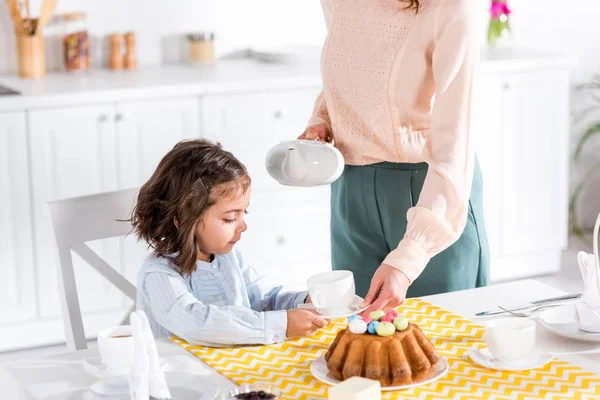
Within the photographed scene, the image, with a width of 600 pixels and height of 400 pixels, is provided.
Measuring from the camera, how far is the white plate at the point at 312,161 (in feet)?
6.48

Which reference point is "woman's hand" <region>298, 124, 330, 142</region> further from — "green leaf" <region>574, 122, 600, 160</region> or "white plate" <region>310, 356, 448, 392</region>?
"green leaf" <region>574, 122, 600, 160</region>

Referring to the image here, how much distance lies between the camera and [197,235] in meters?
1.94

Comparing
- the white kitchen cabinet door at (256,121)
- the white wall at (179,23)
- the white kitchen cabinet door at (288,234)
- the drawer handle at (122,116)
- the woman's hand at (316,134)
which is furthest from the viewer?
the white wall at (179,23)

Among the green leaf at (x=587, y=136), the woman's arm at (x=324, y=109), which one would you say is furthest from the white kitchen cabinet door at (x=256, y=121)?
the green leaf at (x=587, y=136)

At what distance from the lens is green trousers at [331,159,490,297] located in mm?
2047

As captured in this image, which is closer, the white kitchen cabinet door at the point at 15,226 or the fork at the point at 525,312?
the fork at the point at 525,312

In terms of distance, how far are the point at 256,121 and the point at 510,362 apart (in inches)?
85.0

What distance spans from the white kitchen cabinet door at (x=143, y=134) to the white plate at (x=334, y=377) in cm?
200

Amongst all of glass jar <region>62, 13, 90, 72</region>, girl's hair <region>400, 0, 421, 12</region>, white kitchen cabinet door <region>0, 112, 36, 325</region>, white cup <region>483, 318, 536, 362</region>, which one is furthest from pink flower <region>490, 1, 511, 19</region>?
white cup <region>483, 318, 536, 362</region>

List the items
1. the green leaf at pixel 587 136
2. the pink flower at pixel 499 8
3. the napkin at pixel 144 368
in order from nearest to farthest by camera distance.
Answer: the napkin at pixel 144 368
the pink flower at pixel 499 8
the green leaf at pixel 587 136

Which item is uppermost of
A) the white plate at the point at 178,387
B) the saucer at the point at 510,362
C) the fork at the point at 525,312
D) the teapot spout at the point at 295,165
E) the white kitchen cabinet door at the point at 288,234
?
the teapot spout at the point at 295,165

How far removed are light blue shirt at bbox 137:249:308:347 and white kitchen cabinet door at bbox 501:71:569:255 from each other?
2.21 m

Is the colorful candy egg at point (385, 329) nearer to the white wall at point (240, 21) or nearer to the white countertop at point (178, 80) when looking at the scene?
the white countertop at point (178, 80)

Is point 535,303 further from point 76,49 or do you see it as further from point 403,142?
point 76,49
